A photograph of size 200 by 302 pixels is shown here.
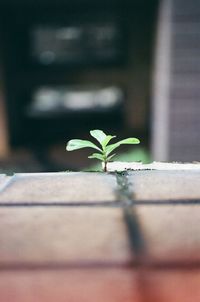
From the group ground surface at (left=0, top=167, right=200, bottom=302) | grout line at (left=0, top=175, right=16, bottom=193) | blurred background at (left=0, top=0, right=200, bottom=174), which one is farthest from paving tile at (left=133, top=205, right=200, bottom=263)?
blurred background at (left=0, top=0, right=200, bottom=174)

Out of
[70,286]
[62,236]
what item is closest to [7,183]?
[62,236]

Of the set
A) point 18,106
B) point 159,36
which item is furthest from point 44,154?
point 159,36

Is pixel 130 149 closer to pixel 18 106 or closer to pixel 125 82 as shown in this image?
pixel 125 82

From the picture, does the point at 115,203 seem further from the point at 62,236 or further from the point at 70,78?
the point at 70,78

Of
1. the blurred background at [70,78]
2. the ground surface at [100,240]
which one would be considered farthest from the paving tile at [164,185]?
the blurred background at [70,78]

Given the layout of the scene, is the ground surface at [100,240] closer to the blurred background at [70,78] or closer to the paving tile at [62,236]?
the paving tile at [62,236]

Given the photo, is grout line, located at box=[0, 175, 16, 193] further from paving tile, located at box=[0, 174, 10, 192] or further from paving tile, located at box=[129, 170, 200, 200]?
paving tile, located at box=[129, 170, 200, 200]
